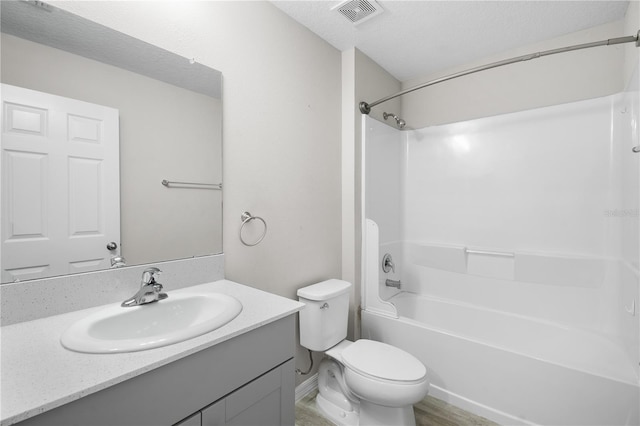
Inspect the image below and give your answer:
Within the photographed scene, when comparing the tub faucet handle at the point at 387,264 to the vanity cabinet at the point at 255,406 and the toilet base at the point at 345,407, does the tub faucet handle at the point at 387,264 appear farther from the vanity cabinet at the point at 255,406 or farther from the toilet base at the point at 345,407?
the vanity cabinet at the point at 255,406

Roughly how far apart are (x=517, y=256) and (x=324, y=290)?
157cm

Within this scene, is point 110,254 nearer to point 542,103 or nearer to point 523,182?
point 523,182

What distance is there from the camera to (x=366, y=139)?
228 cm

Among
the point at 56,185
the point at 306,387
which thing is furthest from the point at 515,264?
the point at 56,185

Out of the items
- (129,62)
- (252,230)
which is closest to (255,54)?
(129,62)

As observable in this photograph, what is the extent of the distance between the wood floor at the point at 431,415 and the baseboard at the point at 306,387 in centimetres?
4

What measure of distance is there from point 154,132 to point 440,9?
181 cm

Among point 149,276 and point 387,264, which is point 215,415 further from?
point 387,264

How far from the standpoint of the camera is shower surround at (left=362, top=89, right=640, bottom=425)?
158cm

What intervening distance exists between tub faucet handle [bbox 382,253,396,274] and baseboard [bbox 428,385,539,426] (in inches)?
35.1

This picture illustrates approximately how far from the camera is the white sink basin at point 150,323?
75 cm

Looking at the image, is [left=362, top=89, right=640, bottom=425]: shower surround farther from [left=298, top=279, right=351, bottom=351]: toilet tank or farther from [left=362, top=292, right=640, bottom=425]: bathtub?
[left=298, top=279, right=351, bottom=351]: toilet tank

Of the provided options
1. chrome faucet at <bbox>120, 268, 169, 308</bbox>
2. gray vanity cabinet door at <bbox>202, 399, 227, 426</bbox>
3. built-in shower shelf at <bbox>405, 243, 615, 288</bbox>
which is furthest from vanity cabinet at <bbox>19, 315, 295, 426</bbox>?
built-in shower shelf at <bbox>405, 243, 615, 288</bbox>

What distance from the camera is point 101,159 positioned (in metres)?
1.08
